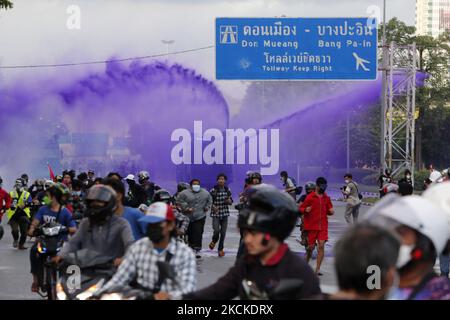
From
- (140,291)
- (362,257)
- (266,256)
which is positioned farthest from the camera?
(140,291)

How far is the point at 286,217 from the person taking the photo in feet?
17.5

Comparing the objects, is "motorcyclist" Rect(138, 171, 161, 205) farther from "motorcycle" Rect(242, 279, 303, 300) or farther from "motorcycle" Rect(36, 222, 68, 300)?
"motorcycle" Rect(242, 279, 303, 300)

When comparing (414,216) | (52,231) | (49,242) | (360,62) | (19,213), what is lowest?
(19,213)

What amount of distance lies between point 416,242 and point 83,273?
3.59 m

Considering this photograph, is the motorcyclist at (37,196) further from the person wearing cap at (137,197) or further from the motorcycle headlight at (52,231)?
the motorcycle headlight at (52,231)

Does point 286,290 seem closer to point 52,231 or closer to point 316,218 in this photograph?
point 52,231

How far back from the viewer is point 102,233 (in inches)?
308

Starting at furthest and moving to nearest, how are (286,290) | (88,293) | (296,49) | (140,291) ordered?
(296,49)
(88,293)
(140,291)
(286,290)

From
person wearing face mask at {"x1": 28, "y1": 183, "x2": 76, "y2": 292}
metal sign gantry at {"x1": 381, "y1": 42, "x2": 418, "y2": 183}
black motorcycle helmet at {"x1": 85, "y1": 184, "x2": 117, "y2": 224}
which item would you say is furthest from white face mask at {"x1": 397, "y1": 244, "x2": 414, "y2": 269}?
metal sign gantry at {"x1": 381, "y1": 42, "x2": 418, "y2": 183}

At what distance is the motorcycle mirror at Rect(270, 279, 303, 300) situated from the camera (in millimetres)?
4750

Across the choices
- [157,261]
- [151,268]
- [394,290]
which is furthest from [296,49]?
[394,290]

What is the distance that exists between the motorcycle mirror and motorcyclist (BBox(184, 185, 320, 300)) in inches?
12.6
